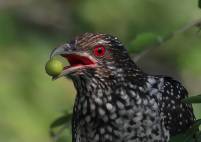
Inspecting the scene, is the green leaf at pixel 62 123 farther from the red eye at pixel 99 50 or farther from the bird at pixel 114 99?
the red eye at pixel 99 50

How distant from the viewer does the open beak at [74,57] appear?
Answer: 7.83 m

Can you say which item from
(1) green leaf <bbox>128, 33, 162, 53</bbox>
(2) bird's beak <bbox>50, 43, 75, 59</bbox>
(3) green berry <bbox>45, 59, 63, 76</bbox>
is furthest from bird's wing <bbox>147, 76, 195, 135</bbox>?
(3) green berry <bbox>45, 59, 63, 76</bbox>

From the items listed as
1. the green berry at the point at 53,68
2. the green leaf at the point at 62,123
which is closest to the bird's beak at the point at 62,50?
the green berry at the point at 53,68

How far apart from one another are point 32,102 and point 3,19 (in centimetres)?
229

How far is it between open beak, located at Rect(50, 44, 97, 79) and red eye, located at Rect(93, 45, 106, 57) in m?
0.05

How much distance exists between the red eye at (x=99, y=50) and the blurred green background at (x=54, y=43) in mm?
1910

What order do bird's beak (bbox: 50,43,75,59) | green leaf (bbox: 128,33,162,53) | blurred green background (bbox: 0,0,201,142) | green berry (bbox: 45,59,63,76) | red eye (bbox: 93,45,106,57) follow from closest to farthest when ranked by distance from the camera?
green berry (bbox: 45,59,63,76) → bird's beak (bbox: 50,43,75,59) → red eye (bbox: 93,45,106,57) → green leaf (bbox: 128,33,162,53) → blurred green background (bbox: 0,0,201,142)

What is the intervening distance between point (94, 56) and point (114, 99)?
0.34m

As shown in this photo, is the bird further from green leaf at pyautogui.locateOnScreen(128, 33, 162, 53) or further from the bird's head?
green leaf at pyautogui.locateOnScreen(128, 33, 162, 53)

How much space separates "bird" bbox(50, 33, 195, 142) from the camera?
26.1ft

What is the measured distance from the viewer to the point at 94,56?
26.5ft

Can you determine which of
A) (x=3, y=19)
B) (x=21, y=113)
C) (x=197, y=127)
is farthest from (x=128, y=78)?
(x=3, y=19)

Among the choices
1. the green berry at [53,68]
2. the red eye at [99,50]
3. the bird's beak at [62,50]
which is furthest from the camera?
the red eye at [99,50]

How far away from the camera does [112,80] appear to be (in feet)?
26.7
